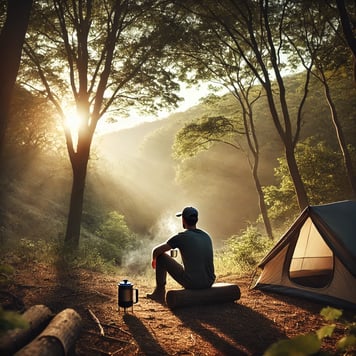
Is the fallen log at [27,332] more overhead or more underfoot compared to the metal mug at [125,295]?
more overhead

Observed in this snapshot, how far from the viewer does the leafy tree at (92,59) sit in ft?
38.1

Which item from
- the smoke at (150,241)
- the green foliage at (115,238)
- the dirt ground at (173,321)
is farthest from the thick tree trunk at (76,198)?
the green foliage at (115,238)

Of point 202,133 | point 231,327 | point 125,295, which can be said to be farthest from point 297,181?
point 125,295

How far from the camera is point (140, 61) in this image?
502 inches

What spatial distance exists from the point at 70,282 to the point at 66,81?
27.5 ft

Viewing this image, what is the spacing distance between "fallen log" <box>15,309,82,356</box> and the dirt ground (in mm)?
279

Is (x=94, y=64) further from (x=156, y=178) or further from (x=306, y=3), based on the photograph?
(x=156, y=178)

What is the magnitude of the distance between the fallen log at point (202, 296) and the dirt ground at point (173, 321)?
0.39 feet

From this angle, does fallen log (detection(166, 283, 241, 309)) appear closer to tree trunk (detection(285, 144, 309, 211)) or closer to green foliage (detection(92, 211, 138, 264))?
tree trunk (detection(285, 144, 309, 211))

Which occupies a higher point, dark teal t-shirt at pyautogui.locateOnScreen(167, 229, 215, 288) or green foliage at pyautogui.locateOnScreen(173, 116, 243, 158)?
green foliage at pyautogui.locateOnScreen(173, 116, 243, 158)

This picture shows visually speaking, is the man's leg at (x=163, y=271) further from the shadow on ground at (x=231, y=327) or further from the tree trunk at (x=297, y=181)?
the tree trunk at (x=297, y=181)

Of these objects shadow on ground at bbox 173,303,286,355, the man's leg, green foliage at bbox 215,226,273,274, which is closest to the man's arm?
the man's leg

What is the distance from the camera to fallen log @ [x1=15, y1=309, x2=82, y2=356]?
114 inches

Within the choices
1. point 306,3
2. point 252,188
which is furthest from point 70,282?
point 252,188
